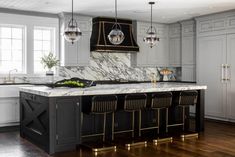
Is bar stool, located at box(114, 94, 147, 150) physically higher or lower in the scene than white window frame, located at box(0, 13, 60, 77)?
lower

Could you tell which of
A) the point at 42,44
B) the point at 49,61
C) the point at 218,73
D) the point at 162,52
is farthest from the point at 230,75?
the point at 42,44

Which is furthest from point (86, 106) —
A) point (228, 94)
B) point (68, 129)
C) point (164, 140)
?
point (228, 94)

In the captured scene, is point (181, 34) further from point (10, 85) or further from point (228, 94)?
point (10, 85)

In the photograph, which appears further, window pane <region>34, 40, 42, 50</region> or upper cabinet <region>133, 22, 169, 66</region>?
upper cabinet <region>133, 22, 169, 66</region>

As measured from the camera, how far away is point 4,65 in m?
7.34

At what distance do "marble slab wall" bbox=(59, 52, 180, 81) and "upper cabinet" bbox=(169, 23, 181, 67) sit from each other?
0.48 meters

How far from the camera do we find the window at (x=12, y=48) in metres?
7.31

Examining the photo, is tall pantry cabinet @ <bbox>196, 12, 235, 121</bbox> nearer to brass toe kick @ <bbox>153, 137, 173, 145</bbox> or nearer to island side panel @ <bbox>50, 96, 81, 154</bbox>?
brass toe kick @ <bbox>153, 137, 173, 145</bbox>

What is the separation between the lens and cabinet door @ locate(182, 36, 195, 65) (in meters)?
8.66

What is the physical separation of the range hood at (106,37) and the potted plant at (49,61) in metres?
1.00

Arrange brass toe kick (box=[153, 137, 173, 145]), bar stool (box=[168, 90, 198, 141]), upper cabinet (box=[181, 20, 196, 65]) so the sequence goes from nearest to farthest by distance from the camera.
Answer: brass toe kick (box=[153, 137, 173, 145])
bar stool (box=[168, 90, 198, 141])
upper cabinet (box=[181, 20, 196, 65])

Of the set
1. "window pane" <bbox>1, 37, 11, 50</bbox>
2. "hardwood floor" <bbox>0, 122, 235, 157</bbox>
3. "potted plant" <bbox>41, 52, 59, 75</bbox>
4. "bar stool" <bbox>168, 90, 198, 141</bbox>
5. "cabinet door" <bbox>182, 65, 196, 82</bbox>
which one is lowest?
"hardwood floor" <bbox>0, 122, 235, 157</bbox>

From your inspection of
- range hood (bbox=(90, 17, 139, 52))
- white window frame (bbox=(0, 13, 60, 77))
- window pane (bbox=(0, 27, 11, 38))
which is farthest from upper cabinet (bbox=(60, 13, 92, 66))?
window pane (bbox=(0, 27, 11, 38))

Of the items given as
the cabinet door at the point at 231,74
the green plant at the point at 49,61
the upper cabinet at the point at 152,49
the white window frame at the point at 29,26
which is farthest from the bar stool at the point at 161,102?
the white window frame at the point at 29,26
